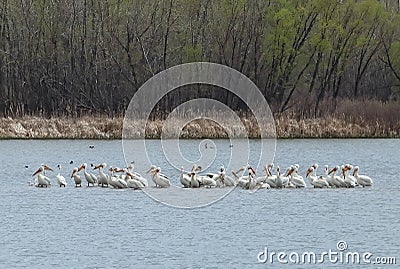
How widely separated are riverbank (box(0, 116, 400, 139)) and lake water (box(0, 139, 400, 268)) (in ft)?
30.0

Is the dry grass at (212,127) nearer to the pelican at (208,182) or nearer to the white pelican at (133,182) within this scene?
the white pelican at (133,182)

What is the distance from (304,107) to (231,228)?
25563 mm

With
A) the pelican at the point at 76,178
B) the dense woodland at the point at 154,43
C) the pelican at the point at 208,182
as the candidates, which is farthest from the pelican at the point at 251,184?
the dense woodland at the point at 154,43

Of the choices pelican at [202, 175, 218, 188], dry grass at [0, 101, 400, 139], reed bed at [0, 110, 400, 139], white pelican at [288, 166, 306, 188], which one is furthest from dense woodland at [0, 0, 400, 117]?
pelican at [202, 175, 218, 188]

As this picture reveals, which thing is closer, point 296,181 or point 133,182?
point 133,182

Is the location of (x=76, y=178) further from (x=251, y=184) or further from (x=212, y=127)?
(x=212, y=127)

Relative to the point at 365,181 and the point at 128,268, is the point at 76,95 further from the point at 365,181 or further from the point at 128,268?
the point at 128,268

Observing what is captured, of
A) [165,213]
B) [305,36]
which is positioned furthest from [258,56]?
[165,213]

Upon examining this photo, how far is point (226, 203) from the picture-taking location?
76.0 ft

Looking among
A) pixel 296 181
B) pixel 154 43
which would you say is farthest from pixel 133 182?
pixel 154 43

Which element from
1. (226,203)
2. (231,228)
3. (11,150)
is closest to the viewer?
(231,228)

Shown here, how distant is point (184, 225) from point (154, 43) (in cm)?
2998

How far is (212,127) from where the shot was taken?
39.2m

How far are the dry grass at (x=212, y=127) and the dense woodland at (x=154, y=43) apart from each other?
709cm
